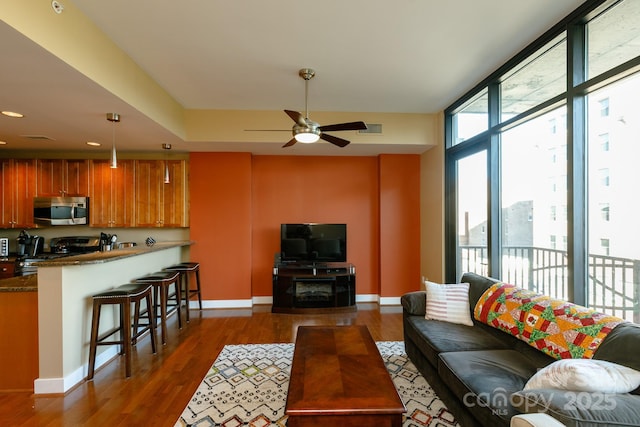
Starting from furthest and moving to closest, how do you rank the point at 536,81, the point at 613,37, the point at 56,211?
the point at 56,211 < the point at 536,81 < the point at 613,37

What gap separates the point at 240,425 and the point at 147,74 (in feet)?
11.6

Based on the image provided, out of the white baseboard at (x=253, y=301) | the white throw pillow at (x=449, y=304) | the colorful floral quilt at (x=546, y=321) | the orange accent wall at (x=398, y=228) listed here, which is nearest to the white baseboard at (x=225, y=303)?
the white baseboard at (x=253, y=301)

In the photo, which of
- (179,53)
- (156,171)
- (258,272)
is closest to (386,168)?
(258,272)

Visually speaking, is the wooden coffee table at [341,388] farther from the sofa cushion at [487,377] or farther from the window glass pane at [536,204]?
the window glass pane at [536,204]

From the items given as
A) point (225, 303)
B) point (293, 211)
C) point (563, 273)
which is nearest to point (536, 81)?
point (563, 273)

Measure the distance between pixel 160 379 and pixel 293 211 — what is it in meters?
3.20

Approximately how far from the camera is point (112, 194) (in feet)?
16.4

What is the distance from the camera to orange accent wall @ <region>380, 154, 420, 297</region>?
520cm

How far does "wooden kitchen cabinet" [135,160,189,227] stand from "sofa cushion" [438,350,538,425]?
4452 millimetres

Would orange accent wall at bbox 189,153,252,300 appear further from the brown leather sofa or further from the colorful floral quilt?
the colorful floral quilt

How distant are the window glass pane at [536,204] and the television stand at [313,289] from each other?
223 cm

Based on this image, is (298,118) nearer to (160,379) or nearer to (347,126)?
(347,126)

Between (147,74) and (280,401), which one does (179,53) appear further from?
(280,401)

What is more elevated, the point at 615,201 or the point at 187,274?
the point at 615,201
